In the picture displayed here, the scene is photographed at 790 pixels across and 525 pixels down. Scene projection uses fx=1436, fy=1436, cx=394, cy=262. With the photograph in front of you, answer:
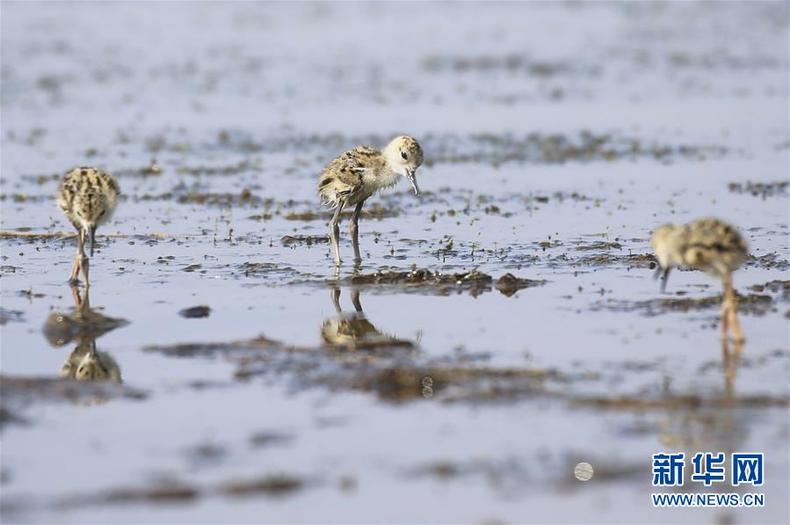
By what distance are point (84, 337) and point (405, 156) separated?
487cm

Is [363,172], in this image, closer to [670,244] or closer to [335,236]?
[335,236]

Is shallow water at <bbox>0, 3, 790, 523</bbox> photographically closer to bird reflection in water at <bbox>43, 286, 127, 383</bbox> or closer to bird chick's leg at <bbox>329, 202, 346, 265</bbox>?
bird reflection in water at <bbox>43, 286, 127, 383</bbox>

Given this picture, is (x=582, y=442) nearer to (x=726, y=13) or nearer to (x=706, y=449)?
(x=706, y=449)

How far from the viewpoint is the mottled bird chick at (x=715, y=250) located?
39.2ft

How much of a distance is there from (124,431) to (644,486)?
3.60 meters

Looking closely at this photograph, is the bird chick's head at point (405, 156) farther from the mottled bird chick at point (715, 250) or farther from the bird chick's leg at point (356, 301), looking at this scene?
the mottled bird chick at point (715, 250)

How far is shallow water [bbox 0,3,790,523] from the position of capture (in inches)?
358

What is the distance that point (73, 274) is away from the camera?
14898 millimetres

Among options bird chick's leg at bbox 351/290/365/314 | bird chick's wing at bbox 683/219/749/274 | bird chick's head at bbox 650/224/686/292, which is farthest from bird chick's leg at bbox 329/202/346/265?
bird chick's wing at bbox 683/219/749/274

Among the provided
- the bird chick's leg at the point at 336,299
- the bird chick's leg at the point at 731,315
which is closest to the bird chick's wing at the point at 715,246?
the bird chick's leg at the point at 731,315

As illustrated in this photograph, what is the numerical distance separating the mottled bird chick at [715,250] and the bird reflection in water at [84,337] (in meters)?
4.84

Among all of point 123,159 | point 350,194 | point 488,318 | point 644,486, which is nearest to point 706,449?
point 644,486

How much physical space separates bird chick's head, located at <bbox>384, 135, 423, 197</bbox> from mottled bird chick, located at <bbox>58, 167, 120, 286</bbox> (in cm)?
318

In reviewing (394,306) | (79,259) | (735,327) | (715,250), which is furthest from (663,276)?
(79,259)
